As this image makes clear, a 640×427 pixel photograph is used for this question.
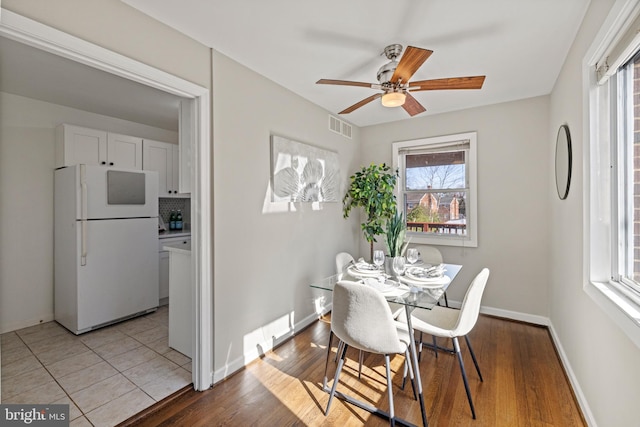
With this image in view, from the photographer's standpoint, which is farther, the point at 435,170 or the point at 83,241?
the point at 435,170

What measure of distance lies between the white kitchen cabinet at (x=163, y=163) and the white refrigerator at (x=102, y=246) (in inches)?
18.8

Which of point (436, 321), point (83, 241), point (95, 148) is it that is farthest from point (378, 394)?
point (95, 148)

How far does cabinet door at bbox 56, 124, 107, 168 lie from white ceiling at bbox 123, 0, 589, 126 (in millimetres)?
2245

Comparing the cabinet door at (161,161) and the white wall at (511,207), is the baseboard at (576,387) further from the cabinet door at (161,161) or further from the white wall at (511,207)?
the cabinet door at (161,161)

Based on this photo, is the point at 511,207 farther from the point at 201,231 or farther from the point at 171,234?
the point at 171,234

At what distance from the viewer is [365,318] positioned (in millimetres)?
1673

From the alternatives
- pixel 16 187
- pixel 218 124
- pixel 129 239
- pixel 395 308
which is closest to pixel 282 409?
pixel 395 308

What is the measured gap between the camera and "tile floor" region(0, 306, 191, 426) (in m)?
1.96

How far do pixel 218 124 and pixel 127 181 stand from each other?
6.15ft

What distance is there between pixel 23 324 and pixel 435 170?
512cm

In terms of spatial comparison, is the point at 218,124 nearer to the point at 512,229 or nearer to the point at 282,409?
the point at 282,409

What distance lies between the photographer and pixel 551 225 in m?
2.94

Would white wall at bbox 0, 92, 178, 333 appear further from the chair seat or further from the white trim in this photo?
the chair seat

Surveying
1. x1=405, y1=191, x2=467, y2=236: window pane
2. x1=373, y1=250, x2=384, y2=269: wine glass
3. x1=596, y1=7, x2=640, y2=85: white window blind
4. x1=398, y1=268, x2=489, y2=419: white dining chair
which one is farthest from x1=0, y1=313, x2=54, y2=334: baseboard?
x1=596, y1=7, x2=640, y2=85: white window blind
